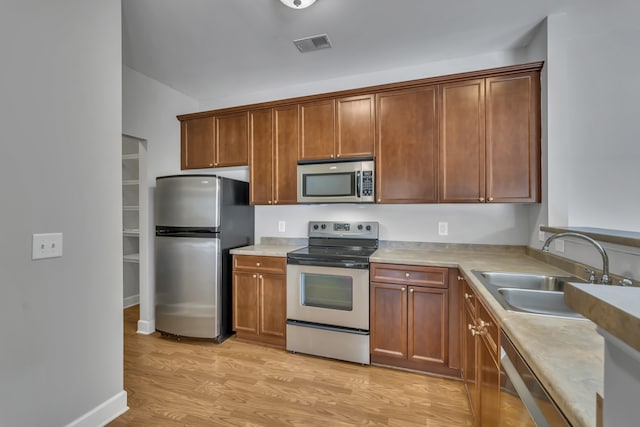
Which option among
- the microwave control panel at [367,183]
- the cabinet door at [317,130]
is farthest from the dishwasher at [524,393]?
the cabinet door at [317,130]

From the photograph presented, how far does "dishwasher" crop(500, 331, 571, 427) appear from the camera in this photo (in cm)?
73

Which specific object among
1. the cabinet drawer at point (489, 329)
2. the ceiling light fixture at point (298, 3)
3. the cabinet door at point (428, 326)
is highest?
the ceiling light fixture at point (298, 3)

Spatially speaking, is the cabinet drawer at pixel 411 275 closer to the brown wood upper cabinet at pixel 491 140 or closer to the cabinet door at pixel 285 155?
the brown wood upper cabinet at pixel 491 140

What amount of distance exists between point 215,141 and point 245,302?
1.79m

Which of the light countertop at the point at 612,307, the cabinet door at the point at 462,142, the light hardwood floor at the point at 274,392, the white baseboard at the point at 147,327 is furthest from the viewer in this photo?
the white baseboard at the point at 147,327

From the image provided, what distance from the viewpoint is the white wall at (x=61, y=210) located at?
1382mm

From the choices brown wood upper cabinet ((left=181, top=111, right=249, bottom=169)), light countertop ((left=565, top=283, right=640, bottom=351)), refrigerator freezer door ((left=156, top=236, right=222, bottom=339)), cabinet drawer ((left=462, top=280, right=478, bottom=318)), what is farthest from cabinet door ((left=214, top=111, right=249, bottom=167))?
light countertop ((left=565, top=283, right=640, bottom=351))

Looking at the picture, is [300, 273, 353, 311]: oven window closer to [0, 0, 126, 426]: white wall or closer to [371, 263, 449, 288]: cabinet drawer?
[371, 263, 449, 288]: cabinet drawer

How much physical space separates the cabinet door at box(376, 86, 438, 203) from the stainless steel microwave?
0.37 feet

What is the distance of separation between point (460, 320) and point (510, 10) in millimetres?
2248

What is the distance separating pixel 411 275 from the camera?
230 cm

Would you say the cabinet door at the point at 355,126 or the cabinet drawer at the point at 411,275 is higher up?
the cabinet door at the point at 355,126

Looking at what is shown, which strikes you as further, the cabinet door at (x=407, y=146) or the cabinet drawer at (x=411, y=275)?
the cabinet door at (x=407, y=146)

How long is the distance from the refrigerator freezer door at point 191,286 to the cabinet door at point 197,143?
95 centimetres
